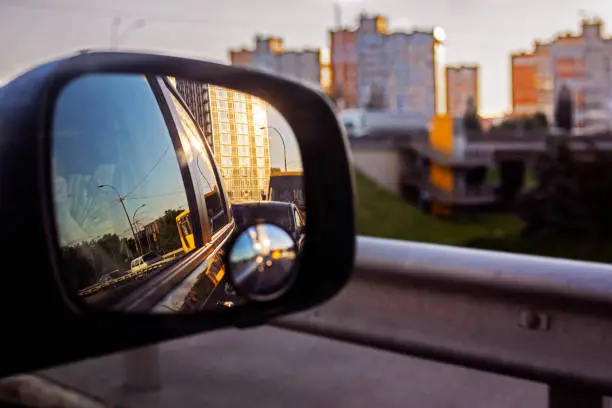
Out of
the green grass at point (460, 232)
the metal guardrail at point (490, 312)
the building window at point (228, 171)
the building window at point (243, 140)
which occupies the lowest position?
the green grass at point (460, 232)

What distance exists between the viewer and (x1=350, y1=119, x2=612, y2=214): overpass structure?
37.0 m

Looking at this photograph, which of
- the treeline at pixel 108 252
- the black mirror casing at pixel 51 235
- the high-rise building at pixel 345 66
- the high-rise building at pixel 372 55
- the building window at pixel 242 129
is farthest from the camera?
the high-rise building at pixel 372 55

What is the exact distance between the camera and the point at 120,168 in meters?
1.67

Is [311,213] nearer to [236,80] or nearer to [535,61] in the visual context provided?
[236,80]

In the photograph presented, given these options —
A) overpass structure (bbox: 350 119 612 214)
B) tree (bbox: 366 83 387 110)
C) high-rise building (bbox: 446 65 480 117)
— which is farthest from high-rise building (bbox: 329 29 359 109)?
high-rise building (bbox: 446 65 480 117)

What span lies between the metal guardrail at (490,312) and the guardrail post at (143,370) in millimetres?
1096

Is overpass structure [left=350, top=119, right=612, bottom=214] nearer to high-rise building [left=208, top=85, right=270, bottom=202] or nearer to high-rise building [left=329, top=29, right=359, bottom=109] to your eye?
high-rise building [left=329, top=29, right=359, bottom=109]

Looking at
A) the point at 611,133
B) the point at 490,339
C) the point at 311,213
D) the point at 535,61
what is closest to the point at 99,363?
the point at 490,339

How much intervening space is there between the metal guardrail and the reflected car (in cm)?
127

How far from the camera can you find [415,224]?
2405 cm

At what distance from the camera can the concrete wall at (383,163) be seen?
1467 inches

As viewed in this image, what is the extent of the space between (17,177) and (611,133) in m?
38.1

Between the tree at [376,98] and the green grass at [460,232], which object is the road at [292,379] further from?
the tree at [376,98]

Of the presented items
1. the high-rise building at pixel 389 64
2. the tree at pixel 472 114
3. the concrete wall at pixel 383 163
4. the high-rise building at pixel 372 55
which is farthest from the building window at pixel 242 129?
the tree at pixel 472 114
